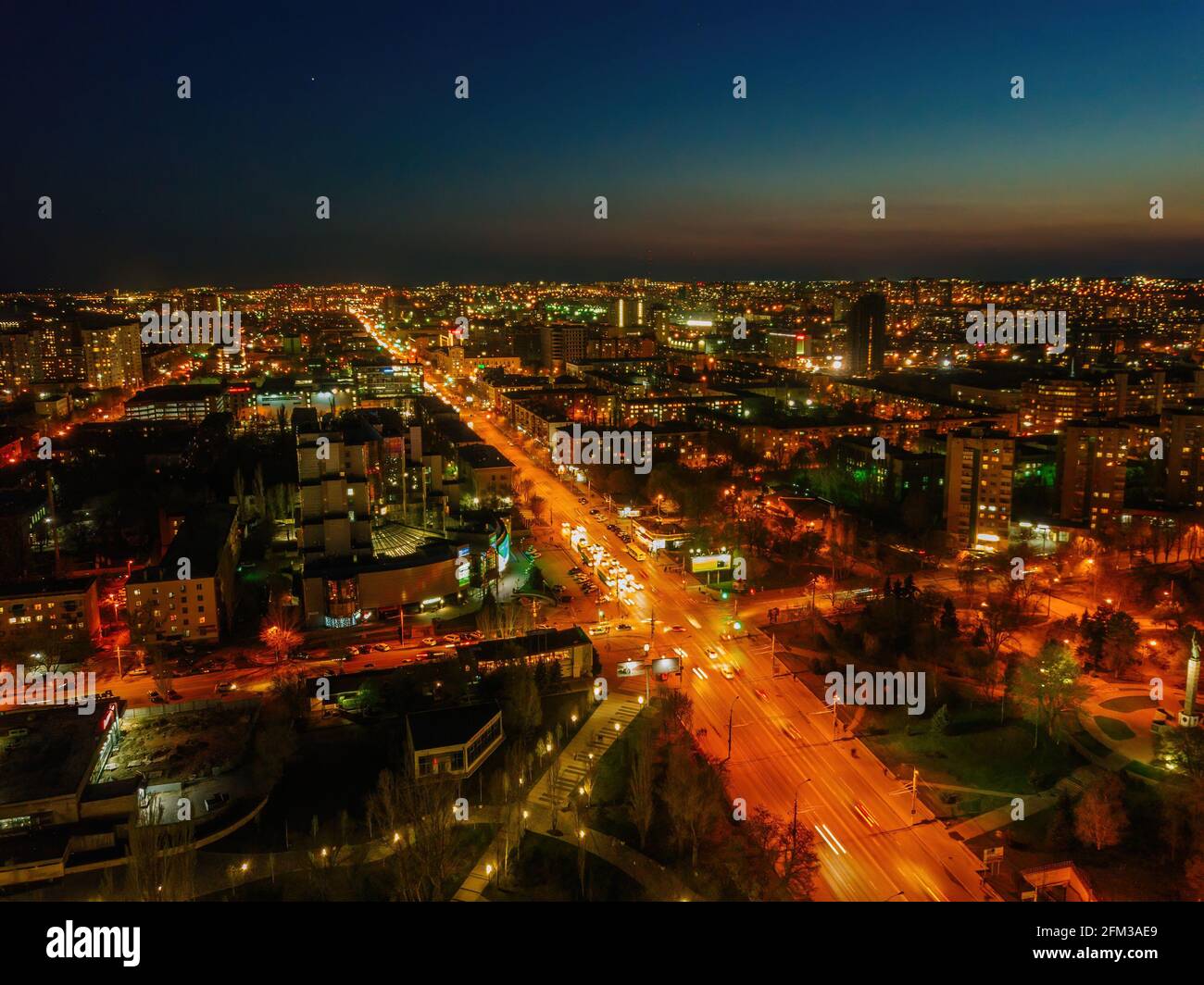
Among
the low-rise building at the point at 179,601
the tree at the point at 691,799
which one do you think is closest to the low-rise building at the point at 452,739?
the tree at the point at 691,799

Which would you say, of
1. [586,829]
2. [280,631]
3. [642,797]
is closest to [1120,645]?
[642,797]

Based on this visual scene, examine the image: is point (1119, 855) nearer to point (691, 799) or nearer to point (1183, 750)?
point (1183, 750)

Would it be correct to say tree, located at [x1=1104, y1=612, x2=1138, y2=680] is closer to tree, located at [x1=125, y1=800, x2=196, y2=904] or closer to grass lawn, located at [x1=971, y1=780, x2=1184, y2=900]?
grass lawn, located at [x1=971, y1=780, x2=1184, y2=900]

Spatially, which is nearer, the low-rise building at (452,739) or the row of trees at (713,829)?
the row of trees at (713,829)

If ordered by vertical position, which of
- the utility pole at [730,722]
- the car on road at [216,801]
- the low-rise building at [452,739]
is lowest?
the car on road at [216,801]

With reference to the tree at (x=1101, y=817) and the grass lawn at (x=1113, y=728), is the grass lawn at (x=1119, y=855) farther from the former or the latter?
the grass lawn at (x=1113, y=728)
